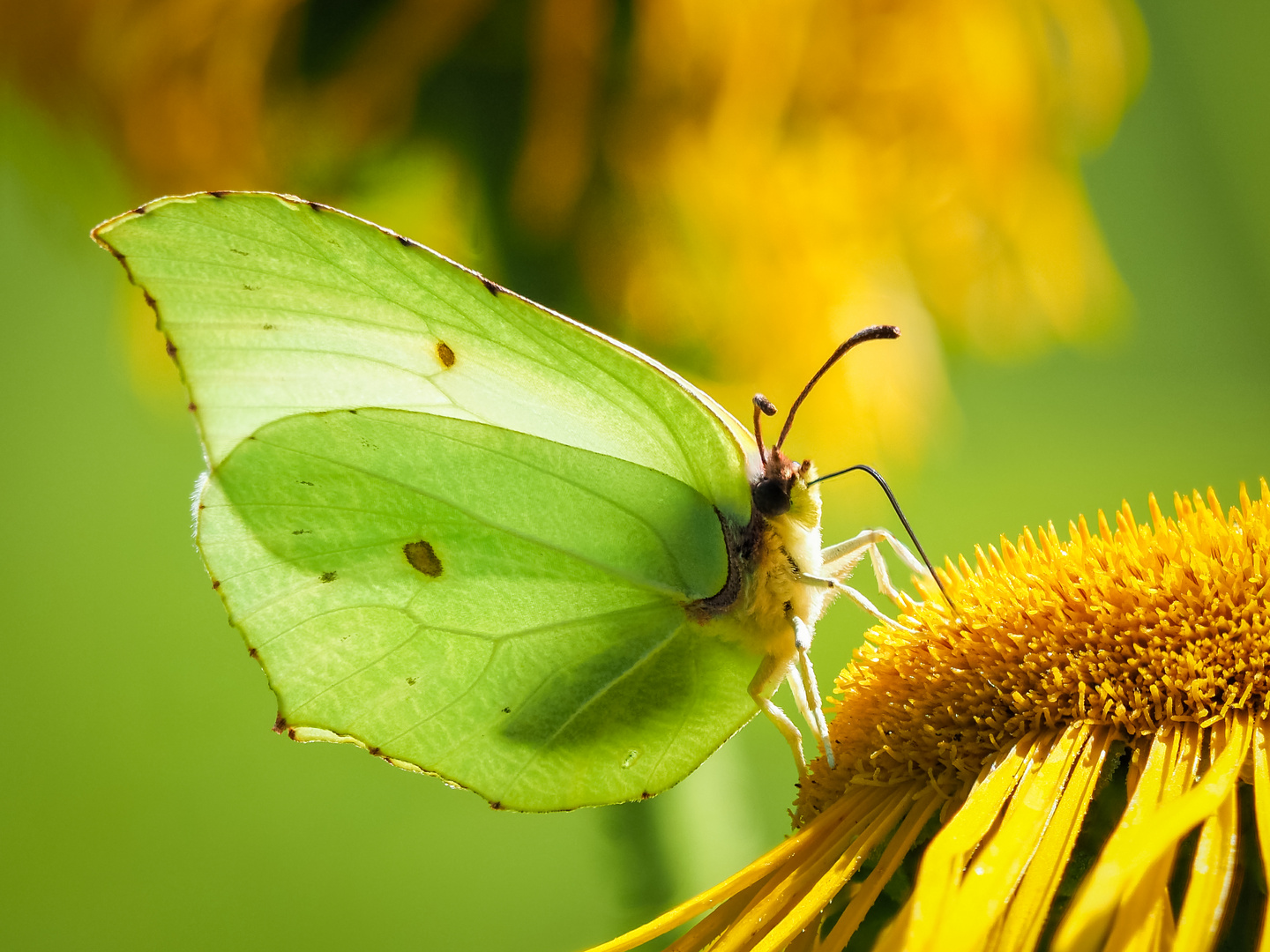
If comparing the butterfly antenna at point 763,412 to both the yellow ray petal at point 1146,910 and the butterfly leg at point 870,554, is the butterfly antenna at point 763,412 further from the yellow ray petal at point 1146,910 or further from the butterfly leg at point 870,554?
the yellow ray petal at point 1146,910

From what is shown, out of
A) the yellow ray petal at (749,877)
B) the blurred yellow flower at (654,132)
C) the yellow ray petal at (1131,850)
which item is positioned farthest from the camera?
the blurred yellow flower at (654,132)

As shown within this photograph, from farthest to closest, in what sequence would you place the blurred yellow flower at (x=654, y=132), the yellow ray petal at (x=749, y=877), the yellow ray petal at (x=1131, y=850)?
1. the blurred yellow flower at (x=654, y=132)
2. the yellow ray petal at (x=749, y=877)
3. the yellow ray petal at (x=1131, y=850)

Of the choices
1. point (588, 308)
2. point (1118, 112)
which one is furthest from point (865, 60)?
point (1118, 112)

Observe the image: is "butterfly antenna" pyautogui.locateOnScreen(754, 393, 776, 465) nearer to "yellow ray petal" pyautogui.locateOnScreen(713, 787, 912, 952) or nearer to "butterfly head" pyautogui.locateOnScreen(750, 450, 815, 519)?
"butterfly head" pyautogui.locateOnScreen(750, 450, 815, 519)

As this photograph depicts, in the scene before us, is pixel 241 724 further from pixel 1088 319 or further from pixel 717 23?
pixel 1088 319

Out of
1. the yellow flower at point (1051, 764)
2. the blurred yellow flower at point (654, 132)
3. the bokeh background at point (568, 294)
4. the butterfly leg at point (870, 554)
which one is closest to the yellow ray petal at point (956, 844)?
the yellow flower at point (1051, 764)

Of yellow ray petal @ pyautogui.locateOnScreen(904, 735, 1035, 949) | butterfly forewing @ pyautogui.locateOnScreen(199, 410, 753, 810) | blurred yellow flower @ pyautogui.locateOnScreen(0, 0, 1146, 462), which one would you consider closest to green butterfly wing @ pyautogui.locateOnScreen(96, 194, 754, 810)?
butterfly forewing @ pyautogui.locateOnScreen(199, 410, 753, 810)
